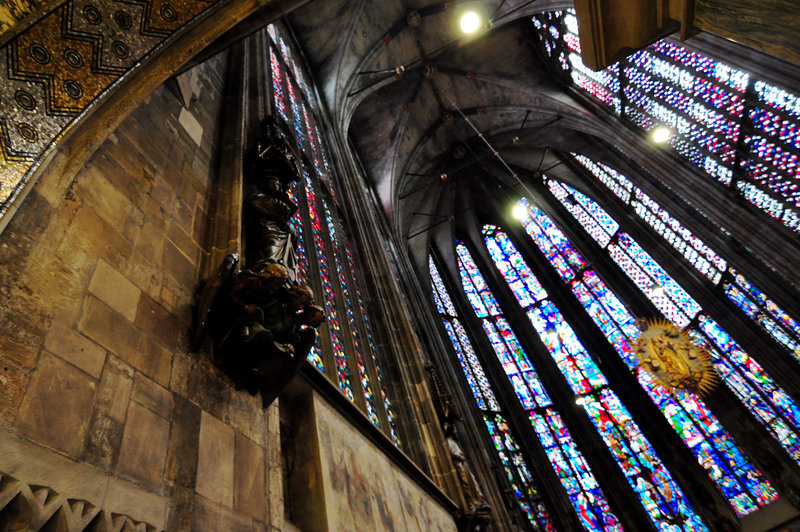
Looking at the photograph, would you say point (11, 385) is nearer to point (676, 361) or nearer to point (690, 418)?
point (676, 361)

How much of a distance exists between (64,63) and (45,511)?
191 cm

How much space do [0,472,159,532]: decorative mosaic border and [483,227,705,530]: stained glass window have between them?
39.5ft

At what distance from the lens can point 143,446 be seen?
193cm

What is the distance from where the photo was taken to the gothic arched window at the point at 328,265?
211 inches

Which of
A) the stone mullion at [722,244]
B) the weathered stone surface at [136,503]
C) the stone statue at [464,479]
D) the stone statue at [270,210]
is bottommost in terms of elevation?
the weathered stone surface at [136,503]

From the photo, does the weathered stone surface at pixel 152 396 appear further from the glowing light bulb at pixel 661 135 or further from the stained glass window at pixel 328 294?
the glowing light bulb at pixel 661 135

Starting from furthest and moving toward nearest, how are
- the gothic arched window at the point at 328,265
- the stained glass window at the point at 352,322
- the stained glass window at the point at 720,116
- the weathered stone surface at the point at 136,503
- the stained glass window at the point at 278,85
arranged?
the stained glass window at the point at 720,116 < the stained glass window at the point at 278,85 < the stained glass window at the point at 352,322 < the gothic arched window at the point at 328,265 < the weathered stone surface at the point at 136,503

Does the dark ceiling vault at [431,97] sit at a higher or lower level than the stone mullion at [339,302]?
higher

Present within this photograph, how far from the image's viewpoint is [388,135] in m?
14.0

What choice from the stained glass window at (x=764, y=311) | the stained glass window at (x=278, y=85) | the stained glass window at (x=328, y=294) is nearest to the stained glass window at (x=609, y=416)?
the stained glass window at (x=764, y=311)

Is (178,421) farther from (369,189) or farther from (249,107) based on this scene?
(369,189)

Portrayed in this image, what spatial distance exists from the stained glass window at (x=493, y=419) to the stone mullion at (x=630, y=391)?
9.65 ft

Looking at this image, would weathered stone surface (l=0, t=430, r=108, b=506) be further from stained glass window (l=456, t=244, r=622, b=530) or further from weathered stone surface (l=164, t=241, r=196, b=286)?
stained glass window (l=456, t=244, r=622, b=530)

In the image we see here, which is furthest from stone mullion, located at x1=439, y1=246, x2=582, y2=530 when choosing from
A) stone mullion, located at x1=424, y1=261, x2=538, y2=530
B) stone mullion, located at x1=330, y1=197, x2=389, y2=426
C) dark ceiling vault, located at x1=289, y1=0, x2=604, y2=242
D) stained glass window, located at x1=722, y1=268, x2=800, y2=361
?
stone mullion, located at x1=330, y1=197, x2=389, y2=426
